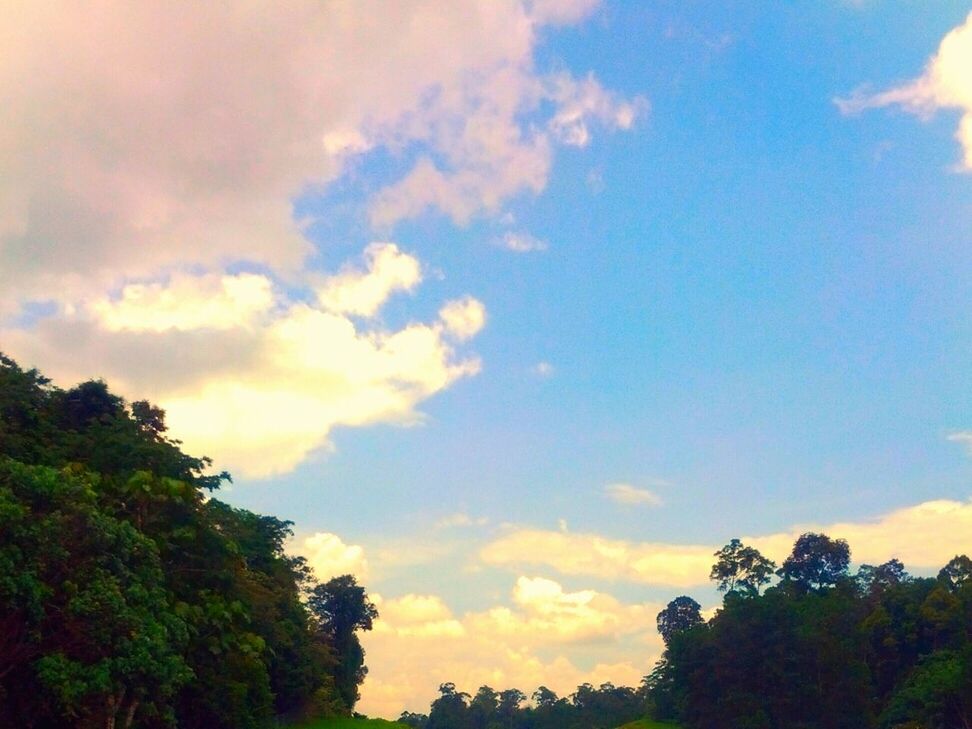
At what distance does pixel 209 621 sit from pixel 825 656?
60980 mm

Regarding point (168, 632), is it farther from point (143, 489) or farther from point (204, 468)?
point (204, 468)

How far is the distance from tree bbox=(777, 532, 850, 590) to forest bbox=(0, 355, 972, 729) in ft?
36.0

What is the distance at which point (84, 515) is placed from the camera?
32031 mm

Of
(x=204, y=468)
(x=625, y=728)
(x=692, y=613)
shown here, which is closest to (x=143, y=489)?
(x=204, y=468)

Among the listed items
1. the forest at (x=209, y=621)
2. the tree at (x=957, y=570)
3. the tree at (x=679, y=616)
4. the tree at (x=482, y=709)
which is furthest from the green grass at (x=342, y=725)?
the tree at (x=482, y=709)

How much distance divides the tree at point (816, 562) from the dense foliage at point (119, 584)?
7243 cm

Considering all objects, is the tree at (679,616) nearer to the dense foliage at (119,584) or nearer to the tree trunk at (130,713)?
the dense foliage at (119,584)

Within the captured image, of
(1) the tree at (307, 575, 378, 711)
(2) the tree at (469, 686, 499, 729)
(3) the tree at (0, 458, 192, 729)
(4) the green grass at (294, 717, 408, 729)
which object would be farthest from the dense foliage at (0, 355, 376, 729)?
(2) the tree at (469, 686, 499, 729)

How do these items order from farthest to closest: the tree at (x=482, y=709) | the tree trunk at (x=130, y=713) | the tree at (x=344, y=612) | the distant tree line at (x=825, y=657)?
the tree at (x=482, y=709)
the tree at (x=344, y=612)
the distant tree line at (x=825, y=657)
the tree trunk at (x=130, y=713)

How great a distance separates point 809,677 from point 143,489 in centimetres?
6672

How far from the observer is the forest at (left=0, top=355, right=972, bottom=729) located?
3138cm

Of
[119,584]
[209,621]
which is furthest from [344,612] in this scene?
[119,584]

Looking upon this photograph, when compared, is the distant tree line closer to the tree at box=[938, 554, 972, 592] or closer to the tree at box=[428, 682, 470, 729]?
the tree at box=[938, 554, 972, 592]

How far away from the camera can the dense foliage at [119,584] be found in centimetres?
3088
